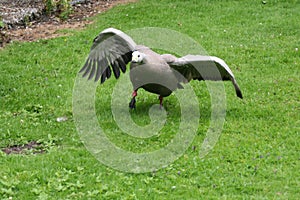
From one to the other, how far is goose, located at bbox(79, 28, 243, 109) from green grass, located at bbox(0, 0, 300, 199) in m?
Result: 0.48

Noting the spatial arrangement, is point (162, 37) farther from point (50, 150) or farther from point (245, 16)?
point (50, 150)

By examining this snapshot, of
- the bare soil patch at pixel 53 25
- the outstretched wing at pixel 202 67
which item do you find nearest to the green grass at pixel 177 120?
the bare soil patch at pixel 53 25

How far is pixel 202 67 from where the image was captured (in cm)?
684

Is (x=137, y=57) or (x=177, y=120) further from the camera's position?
(x=177, y=120)

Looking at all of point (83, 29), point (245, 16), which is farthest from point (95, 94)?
point (245, 16)

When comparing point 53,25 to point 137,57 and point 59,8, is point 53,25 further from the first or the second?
point 137,57

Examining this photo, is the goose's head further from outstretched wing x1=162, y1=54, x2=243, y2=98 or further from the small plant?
the small plant

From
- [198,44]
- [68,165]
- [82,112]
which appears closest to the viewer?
[68,165]

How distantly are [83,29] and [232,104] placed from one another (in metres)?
4.44

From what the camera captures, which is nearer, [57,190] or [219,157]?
[57,190]

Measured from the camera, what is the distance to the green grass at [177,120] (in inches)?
217

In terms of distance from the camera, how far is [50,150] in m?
6.30

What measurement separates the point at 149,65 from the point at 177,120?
2.61 ft

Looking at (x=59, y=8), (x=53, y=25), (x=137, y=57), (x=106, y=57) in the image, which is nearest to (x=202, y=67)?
(x=137, y=57)
